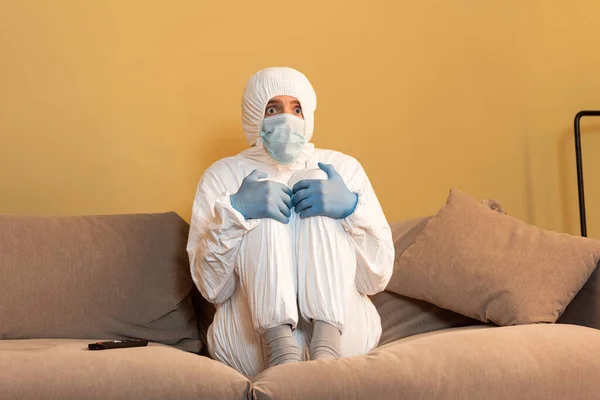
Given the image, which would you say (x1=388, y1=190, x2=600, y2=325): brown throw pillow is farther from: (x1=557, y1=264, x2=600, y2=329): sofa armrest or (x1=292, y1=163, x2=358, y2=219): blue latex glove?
(x1=292, y1=163, x2=358, y2=219): blue latex glove

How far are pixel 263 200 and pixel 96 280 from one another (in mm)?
757

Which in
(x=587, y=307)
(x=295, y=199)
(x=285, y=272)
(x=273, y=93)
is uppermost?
(x=273, y=93)

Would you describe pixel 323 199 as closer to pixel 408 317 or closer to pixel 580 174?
pixel 408 317

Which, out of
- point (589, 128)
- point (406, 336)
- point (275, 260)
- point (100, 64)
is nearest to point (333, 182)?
point (275, 260)

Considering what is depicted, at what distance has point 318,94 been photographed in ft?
11.2

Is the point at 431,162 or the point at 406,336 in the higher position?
the point at 431,162

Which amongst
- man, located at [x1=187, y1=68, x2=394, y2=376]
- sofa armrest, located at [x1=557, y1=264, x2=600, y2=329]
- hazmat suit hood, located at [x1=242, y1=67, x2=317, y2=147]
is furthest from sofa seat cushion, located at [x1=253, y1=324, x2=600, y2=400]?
hazmat suit hood, located at [x1=242, y1=67, x2=317, y2=147]

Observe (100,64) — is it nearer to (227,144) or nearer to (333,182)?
(227,144)

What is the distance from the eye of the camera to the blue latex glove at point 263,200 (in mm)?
2182

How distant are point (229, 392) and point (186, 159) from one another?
161cm

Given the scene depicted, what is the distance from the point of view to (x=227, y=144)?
3312mm

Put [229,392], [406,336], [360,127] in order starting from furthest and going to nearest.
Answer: [360,127], [406,336], [229,392]

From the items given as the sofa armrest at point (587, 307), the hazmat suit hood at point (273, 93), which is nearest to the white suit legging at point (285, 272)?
the hazmat suit hood at point (273, 93)

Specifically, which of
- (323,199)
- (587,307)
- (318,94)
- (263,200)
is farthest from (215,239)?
(318,94)
